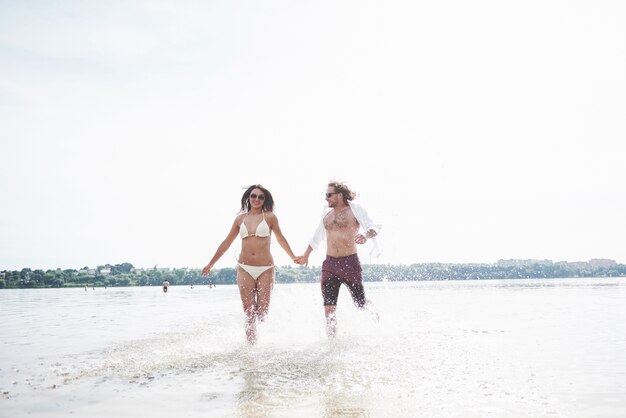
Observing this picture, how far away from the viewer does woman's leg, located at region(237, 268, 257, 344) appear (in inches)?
281

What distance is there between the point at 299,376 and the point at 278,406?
116cm

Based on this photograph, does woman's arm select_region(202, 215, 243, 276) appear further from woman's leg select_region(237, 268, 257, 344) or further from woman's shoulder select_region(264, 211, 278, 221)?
woman's leg select_region(237, 268, 257, 344)

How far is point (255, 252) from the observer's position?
24.0ft

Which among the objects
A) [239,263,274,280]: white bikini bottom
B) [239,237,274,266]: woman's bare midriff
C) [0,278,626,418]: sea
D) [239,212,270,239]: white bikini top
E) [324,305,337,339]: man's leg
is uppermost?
[239,212,270,239]: white bikini top

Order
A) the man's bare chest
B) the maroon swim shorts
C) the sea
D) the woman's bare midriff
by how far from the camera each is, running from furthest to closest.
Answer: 1. the man's bare chest
2. the maroon swim shorts
3. the woman's bare midriff
4. the sea

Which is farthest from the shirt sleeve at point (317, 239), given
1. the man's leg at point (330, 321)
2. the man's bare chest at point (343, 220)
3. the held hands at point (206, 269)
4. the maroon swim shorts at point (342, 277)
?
the held hands at point (206, 269)

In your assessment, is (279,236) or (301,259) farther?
(301,259)

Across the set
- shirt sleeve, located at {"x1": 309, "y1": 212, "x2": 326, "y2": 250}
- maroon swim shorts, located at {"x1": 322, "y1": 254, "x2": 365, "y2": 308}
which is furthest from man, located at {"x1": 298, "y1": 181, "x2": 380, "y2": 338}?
shirt sleeve, located at {"x1": 309, "y1": 212, "x2": 326, "y2": 250}

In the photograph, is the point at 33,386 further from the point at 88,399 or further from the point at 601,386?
the point at 601,386

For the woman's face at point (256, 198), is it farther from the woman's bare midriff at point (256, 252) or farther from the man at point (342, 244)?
the man at point (342, 244)

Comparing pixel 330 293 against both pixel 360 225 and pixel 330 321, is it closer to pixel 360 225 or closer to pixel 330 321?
pixel 330 321

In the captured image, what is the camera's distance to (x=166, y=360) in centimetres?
618

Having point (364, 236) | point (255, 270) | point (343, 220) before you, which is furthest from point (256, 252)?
point (364, 236)

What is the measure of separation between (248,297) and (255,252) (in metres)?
0.71
